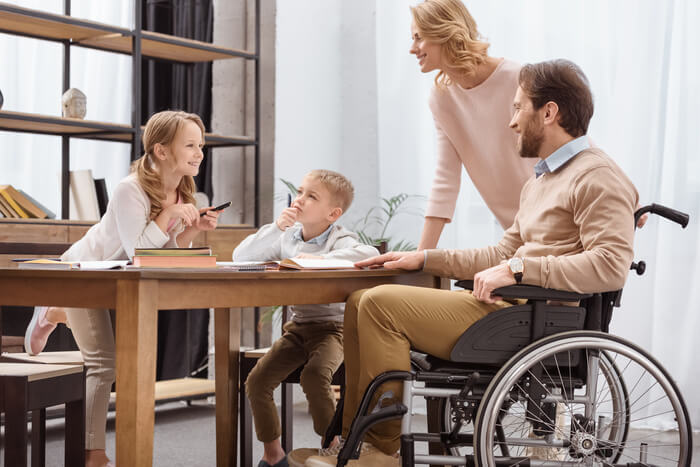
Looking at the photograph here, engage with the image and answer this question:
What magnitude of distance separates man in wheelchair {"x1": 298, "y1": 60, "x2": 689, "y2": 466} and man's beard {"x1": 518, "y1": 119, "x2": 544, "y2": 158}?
5 cm

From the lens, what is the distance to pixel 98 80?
432cm

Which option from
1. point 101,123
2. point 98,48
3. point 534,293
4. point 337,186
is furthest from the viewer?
point 98,48

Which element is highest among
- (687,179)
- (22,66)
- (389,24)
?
(389,24)

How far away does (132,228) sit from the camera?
7.73 ft

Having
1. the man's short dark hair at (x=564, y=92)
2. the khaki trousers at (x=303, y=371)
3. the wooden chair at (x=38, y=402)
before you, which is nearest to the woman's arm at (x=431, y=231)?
the khaki trousers at (x=303, y=371)

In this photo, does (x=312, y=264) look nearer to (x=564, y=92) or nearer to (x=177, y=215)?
(x=177, y=215)

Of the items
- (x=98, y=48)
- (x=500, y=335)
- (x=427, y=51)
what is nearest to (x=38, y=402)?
(x=500, y=335)

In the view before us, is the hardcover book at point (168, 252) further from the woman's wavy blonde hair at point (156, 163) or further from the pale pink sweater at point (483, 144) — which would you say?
the pale pink sweater at point (483, 144)

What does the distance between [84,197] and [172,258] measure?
1982 millimetres

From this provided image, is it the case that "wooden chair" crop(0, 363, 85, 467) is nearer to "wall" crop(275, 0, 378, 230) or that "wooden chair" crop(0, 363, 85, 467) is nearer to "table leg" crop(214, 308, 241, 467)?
"table leg" crop(214, 308, 241, 467)

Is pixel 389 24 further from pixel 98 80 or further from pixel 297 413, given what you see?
pixel 297 413

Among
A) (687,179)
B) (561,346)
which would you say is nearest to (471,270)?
(561,346)

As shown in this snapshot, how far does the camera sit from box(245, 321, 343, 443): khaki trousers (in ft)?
7.69

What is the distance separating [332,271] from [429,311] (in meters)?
0.23
